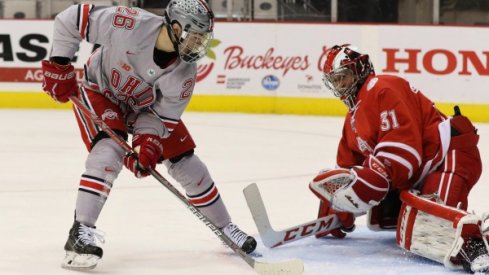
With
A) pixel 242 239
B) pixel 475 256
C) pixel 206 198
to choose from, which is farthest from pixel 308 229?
pixel 475 256

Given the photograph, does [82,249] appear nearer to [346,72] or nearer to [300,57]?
[346,72]

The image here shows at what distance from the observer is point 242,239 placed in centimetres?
331

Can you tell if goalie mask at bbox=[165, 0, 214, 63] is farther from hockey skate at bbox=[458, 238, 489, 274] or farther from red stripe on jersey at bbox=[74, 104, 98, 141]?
hockey skate at bbox=[458, 238, 489, 274]

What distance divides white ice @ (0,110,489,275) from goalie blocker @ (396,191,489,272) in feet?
0.19

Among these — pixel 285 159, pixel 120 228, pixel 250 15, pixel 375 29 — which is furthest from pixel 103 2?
pixel 120 228

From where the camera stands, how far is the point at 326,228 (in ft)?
11.4

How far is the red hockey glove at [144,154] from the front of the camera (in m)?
3.07

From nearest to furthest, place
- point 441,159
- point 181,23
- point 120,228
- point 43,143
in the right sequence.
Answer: point 181,23
point 441,159
point 120,228
point 43,143

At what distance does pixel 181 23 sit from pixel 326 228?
884 millimetres

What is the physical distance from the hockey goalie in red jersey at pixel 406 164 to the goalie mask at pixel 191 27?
455 millimetres

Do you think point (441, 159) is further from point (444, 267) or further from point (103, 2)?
point (103, 2)

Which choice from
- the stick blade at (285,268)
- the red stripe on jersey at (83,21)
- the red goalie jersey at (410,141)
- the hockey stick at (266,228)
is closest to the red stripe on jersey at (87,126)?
the red stripe on jersey at (83,21)

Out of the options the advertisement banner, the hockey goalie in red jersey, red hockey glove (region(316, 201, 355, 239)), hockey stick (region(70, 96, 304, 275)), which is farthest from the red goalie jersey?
the advertisement banner

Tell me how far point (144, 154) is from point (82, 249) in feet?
1.08
